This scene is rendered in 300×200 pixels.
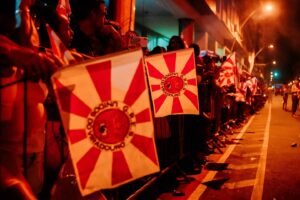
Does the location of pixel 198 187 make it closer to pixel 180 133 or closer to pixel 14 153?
pixel 180 133

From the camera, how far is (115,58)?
280 centimetres

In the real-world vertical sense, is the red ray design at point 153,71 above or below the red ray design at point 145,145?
above

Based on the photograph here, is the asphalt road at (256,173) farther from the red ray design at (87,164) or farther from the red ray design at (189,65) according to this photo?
the red ray design at (87,164)

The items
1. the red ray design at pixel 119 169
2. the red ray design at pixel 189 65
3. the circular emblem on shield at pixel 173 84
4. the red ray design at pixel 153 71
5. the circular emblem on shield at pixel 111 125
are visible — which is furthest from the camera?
the red ray design at pixel 189 65

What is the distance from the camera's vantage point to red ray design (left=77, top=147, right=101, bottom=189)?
8.93 feet

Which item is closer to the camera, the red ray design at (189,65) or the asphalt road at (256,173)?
the red ray design at (189,65)

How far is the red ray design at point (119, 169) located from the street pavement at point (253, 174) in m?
4.11

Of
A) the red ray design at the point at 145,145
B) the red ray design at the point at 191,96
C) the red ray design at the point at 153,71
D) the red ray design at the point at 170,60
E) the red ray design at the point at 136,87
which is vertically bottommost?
the red ray design at the point at 145,145

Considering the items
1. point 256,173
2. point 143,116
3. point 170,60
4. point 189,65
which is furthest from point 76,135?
point 256,173

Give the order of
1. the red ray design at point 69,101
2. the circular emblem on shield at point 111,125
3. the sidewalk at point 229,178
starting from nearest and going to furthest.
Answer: the red ray design at point 69,101
the circular emblem on shield at point 111,125
the sidewalk at point 229,178

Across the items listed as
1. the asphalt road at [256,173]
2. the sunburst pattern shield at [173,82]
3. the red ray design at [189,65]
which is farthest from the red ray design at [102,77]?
the asphalt road at [256,173]

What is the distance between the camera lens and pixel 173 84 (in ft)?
20.7

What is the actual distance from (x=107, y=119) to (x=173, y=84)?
3608 millimetres

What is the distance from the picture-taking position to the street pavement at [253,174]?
23.2ft
